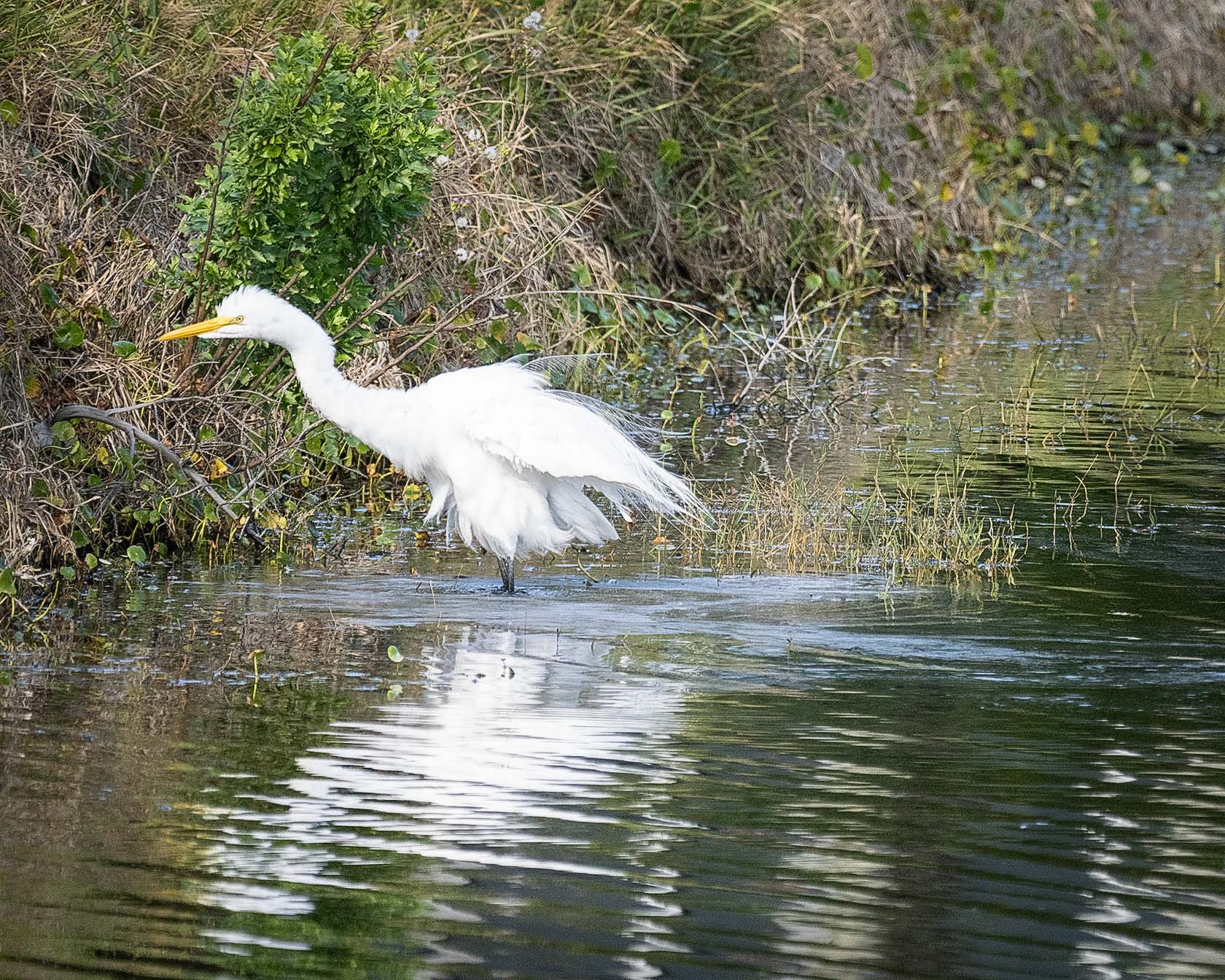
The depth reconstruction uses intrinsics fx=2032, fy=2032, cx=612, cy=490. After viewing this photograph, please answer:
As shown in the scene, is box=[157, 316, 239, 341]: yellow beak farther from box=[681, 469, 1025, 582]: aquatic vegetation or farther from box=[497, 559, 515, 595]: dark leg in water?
box=[681, 469, 1025, 582]: aquatic vegetation

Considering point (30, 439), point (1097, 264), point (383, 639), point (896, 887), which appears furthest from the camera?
point (1097, 264)

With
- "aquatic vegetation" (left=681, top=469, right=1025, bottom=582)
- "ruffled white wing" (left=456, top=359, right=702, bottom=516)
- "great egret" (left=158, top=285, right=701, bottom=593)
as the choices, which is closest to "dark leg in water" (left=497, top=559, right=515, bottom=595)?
"great egret" (left=158, top=285, right=701, bottom=593)

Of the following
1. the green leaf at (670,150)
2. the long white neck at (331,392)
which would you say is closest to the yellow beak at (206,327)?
the long white neck at (331,392)

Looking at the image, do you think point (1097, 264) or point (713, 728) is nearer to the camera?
point (713, 728)

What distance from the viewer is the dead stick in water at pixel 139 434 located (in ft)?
23.9

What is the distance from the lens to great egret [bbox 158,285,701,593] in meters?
7.19

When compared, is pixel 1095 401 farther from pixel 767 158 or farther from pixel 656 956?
pixel 656 956

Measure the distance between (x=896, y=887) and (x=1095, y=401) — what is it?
7108 millimetres

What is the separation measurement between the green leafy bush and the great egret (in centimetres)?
93

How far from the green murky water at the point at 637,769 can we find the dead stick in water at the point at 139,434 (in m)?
0.33

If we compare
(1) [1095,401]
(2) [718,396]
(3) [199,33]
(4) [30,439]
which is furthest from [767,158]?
(4) [30,439]

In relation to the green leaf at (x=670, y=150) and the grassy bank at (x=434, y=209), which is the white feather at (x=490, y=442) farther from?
the green leaf at (x=670, y=150)

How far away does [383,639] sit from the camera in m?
6.60

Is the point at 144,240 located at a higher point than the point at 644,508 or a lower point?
higher
